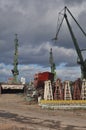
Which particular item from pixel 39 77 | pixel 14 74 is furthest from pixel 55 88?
pixel 14 74

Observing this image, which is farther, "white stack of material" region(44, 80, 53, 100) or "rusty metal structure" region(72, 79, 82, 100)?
"white stack of material" region(44, 80, 53, 100)

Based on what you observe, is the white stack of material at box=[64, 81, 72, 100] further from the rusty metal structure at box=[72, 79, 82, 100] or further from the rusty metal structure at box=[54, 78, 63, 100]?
the rusty metal structure at box=[72, 79, 82, 100]

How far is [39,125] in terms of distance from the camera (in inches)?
1209

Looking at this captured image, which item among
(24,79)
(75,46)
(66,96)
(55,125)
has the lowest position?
(55,125)

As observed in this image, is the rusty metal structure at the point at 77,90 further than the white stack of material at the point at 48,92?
No

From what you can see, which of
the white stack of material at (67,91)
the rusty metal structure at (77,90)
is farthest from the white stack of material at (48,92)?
the rusty metal structure at (77,90)

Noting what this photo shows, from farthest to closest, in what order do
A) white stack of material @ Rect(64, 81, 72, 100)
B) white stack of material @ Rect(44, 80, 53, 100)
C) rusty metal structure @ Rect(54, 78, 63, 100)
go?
white stack of material @ Rect(44, 80, 53, 100), rusty metal structure @ Rect(54, 78, 63, 100), white stack of material @ Rect(64, 81, 72, 100)

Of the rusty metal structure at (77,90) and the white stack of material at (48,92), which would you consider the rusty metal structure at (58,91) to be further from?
the rusty metal structure at (77,90)

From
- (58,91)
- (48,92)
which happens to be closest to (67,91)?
(58,91)

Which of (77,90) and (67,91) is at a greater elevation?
(77,90)

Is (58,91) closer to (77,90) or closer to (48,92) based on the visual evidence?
(48,92)

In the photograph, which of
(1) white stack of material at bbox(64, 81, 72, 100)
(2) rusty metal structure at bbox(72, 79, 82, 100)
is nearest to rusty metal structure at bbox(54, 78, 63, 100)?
(1) white stack of material at bbox(64, 81, 72, 100)

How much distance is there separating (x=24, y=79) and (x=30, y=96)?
102 feet

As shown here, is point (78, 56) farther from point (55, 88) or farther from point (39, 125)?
point (39, 125)
